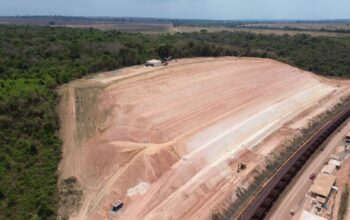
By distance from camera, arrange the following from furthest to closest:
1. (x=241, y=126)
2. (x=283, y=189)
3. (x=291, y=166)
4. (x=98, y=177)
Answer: (x=241, y=126)
(x=291, y=166)
(x=283, y=189)
(x=98, y=177)

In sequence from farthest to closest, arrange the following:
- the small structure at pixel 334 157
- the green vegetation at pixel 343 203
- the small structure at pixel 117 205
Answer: the small structure at pixel 334 157, the green vegetation at pixel 343 203, the small structure at pixel 117 205

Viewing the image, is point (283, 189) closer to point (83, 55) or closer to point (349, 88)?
point (83, 55)

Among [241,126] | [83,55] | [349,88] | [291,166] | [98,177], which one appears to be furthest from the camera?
[349,88]

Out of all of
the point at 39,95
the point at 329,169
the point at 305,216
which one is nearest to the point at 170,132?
the point at 39,95

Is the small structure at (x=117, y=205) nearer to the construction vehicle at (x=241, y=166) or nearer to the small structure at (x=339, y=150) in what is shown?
the construction vehicle at (x=241, y=166)

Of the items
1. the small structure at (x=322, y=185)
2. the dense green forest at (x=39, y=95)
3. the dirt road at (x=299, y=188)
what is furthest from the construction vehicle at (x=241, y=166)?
the dense green forest at (x=39, y=95)

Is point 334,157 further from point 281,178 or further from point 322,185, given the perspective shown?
point 281,178

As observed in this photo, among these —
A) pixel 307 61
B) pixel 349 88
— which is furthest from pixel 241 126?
pixel 307 61
